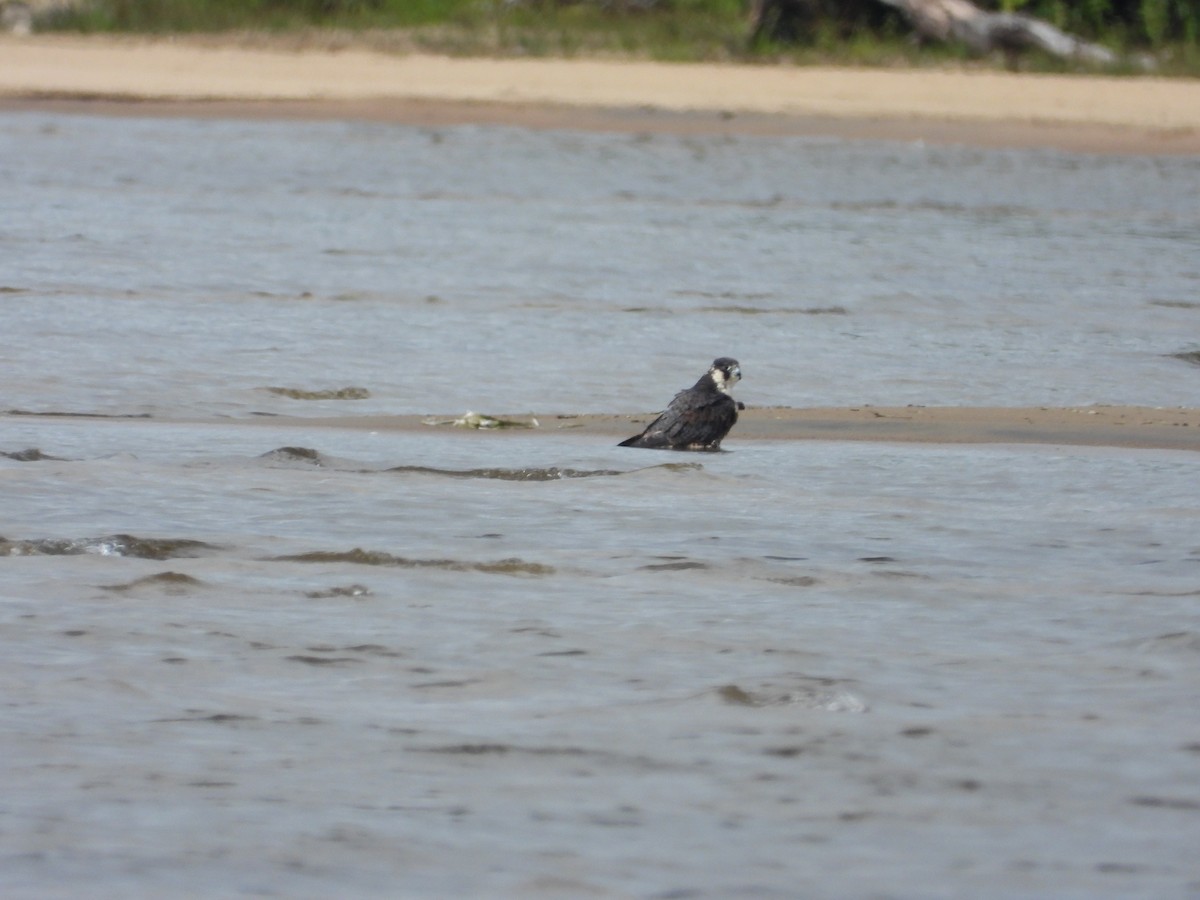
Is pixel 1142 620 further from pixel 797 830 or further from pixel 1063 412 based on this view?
pixel 1063 412

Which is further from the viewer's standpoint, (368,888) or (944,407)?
(944,407)

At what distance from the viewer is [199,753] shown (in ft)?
9.07

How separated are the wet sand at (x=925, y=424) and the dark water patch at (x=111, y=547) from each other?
2091 mm

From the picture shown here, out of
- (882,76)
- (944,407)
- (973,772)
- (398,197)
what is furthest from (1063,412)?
(882,76)

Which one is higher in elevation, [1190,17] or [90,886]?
[1190,17]

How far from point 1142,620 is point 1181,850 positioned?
128 centimetres

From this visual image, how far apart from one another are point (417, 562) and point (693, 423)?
191 centimetres

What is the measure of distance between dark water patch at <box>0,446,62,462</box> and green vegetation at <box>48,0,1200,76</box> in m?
17.1

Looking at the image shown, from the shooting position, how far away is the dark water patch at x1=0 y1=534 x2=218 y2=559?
4035mm

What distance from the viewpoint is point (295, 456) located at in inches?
210

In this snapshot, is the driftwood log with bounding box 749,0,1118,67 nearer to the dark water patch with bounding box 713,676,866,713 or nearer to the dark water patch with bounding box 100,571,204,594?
the dark water patch with bounding box 100,571,204,594

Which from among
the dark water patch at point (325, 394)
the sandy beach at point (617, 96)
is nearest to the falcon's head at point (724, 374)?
the dark water patch at point (325, 394)

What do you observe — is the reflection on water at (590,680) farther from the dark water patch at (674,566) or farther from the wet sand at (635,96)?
the wet sand at (635,96)

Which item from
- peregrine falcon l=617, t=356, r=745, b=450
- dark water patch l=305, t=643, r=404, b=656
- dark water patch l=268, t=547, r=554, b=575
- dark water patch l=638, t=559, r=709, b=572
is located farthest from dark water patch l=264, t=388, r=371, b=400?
dark water patch l=305, t=643, r=404, b=656
